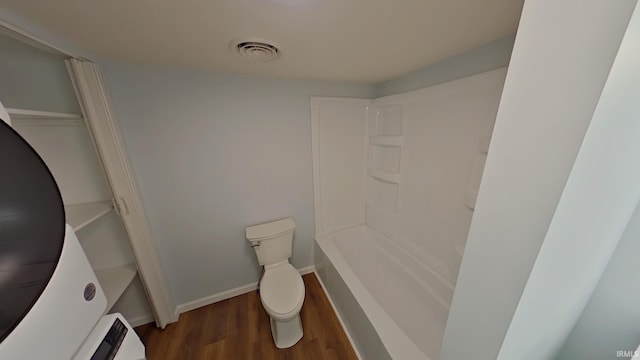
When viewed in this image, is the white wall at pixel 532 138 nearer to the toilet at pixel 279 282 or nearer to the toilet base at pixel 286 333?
the toilet at pixel 279 282

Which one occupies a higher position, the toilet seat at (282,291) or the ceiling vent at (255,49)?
the ceiling vent at (255,49)

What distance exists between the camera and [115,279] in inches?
53.8

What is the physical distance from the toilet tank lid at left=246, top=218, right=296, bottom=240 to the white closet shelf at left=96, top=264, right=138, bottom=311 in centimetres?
80

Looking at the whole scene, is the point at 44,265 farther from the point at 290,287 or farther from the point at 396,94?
the point at 396,94

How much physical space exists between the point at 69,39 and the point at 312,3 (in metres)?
1.22

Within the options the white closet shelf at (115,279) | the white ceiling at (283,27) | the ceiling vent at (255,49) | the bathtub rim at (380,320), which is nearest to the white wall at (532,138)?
the white ceiling at (283,27)

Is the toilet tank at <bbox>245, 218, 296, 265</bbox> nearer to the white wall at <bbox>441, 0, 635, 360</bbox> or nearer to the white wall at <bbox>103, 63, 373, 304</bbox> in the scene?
the white wall at <bbox>103, 63, 373, 304</bbox>

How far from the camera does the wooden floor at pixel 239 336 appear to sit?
1.44 meters

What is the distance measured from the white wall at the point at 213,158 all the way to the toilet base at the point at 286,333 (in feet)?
2.02

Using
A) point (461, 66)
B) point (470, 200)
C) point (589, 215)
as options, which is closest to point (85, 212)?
point (589, 215)

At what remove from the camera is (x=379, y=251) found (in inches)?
82.4

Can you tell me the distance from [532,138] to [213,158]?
5.75 feet

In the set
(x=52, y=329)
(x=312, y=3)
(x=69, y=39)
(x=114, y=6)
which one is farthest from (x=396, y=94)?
(x=52, y=329)

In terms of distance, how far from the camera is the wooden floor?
1.44 meters
